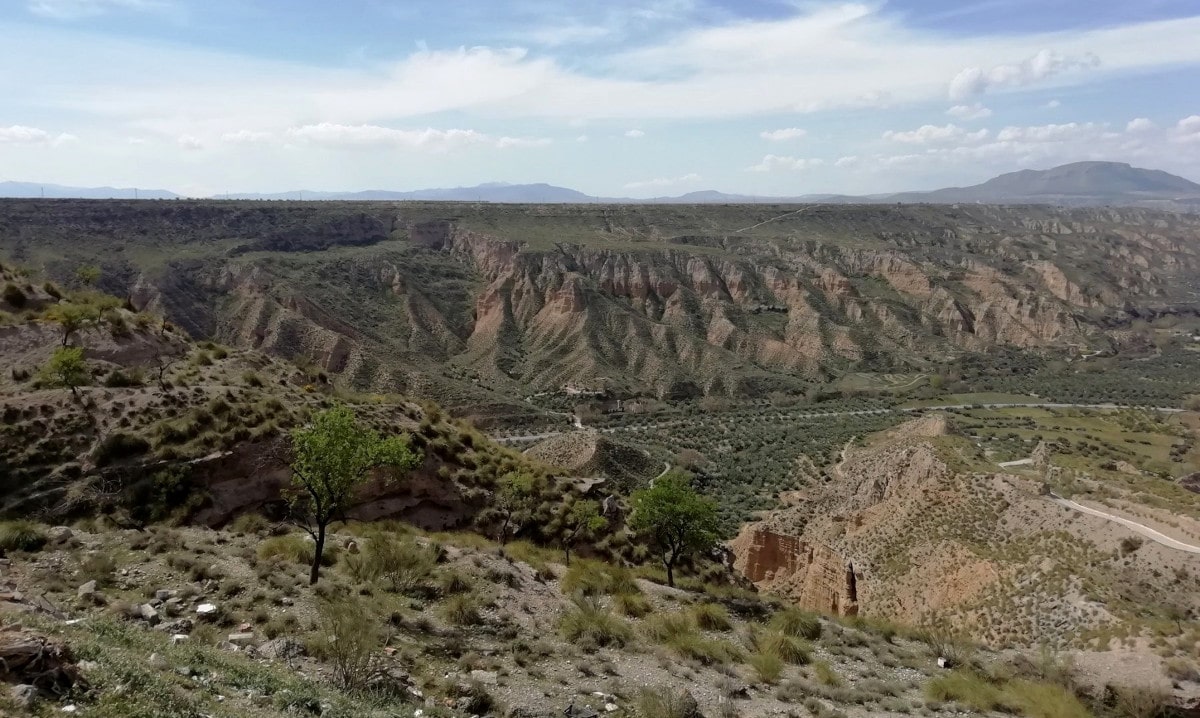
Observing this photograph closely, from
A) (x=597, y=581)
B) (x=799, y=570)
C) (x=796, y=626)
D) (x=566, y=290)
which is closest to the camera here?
(x=796, y=626)

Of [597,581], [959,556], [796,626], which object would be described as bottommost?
[959,556]

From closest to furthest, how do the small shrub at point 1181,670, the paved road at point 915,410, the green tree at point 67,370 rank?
the small shrub at point 1181,670 < the green tree at point 67,370 < the paved road at point 915,410

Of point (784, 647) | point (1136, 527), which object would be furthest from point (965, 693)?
point (1136, 527)

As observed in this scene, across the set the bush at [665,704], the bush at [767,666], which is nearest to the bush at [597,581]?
the bush at [767,666]

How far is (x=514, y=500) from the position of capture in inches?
985

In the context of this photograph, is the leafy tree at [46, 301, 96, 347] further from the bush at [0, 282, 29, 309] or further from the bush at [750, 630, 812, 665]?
the bush at [750, 630, 812, 665]

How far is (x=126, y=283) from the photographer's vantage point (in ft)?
250

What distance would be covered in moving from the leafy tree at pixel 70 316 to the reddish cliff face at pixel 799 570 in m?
30.1

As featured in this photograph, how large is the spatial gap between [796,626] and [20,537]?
58.3 ft

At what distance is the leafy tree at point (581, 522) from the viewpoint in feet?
81.4

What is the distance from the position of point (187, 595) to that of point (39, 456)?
942 centimetres

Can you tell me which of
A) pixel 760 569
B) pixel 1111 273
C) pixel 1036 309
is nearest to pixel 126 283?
pixel 760 569

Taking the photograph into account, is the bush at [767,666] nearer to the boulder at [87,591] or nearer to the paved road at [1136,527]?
the boulder at [87,591]

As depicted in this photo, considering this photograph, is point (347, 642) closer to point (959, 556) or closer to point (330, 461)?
point (330, 461)
